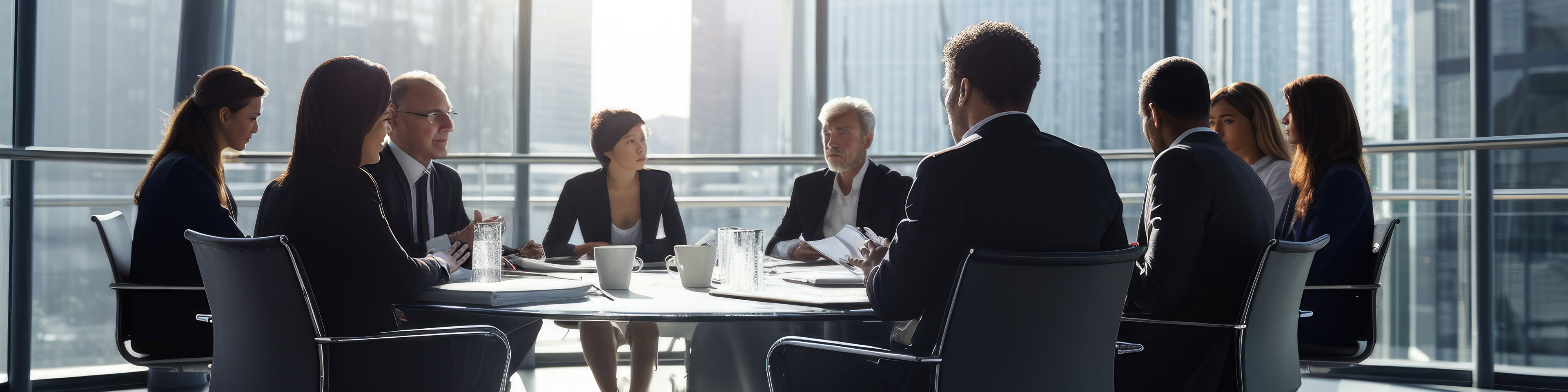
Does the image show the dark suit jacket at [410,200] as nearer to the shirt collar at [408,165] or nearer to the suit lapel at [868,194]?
the shirt collar at [408,165]

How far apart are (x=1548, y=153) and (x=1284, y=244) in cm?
275

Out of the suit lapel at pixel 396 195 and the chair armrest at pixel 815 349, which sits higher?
the suit lapel at pixel 396 195

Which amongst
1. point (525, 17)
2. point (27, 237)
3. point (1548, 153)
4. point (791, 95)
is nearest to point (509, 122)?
point (525, 17)

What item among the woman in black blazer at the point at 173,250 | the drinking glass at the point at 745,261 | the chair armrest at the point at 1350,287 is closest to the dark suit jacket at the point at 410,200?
the woman in black blazer at the point at 173,250

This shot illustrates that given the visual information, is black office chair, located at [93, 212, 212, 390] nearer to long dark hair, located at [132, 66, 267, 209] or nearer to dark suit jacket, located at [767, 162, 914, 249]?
long dark hair, located at [132, 66, 267, 209]

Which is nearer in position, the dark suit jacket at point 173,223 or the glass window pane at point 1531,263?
the dark suit jacket at point 173,223

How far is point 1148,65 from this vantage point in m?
4.07

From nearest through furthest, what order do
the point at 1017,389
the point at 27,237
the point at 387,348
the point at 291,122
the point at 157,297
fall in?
the point at 1017,389 → the point at 387,348 → the point at 157,297 → the point at 27,237 → the point at 291,122

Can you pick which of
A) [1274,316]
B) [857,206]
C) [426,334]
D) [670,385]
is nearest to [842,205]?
[857,206]

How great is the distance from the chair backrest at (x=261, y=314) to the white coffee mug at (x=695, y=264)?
26.8 inches

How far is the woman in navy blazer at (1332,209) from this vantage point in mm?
2016

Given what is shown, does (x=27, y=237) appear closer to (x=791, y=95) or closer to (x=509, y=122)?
(x=509, y=122)

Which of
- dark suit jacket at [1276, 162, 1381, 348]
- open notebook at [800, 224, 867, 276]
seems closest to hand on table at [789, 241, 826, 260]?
open notebook at [800, 224, 867, 276]

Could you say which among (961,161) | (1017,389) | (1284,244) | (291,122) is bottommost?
(1017,389)
